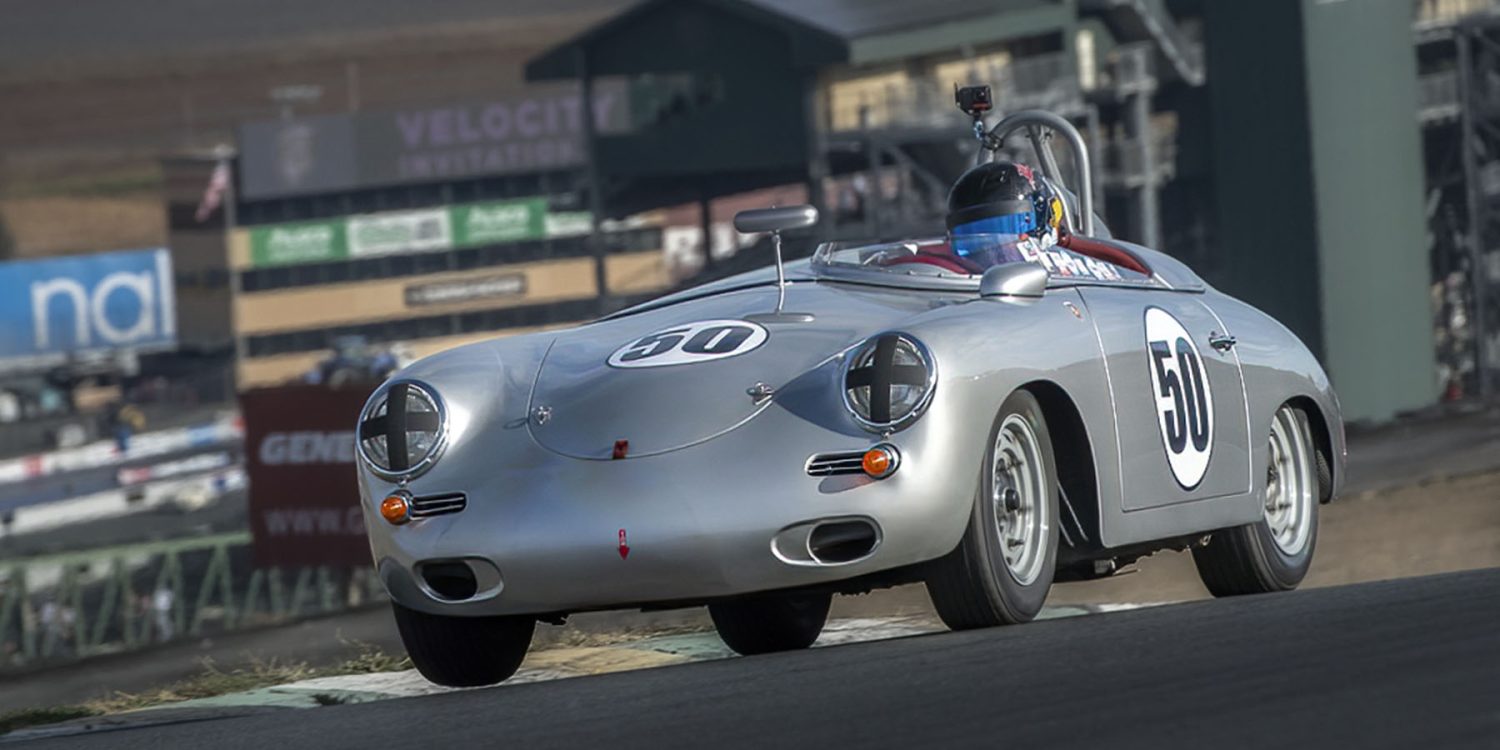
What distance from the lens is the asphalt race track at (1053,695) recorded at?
4.40m

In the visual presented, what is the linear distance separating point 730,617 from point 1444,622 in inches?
105

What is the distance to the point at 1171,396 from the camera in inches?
290

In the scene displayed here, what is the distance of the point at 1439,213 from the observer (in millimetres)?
52781

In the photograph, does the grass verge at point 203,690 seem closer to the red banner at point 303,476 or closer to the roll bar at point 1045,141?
the roll bar at point 1045,141

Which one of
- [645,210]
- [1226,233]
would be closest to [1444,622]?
[1226,233]

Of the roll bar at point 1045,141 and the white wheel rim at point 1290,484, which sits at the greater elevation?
the roll bar at point 1045,141

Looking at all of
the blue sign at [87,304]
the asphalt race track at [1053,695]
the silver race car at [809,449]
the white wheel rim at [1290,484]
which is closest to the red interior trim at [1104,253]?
the silver race car at [809,449]

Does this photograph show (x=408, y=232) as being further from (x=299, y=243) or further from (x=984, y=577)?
(x=984, y=577)

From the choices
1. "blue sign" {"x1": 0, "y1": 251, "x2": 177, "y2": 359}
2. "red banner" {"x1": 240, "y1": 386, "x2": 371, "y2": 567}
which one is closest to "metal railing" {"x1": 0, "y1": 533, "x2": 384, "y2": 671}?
"red banner" {"x1": 240, "y1": 386, "x2": 371, "y2": 567}

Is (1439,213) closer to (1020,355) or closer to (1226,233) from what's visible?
(1226,233)

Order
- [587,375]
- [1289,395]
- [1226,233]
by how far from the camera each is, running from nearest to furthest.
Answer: [587,375] < [1289,395] < [1226,233]

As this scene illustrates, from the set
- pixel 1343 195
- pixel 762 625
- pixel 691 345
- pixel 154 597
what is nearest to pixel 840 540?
pixel 691 345

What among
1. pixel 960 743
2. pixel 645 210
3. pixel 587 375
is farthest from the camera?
pixel 645 210

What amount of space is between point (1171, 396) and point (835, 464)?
172 centimetres
